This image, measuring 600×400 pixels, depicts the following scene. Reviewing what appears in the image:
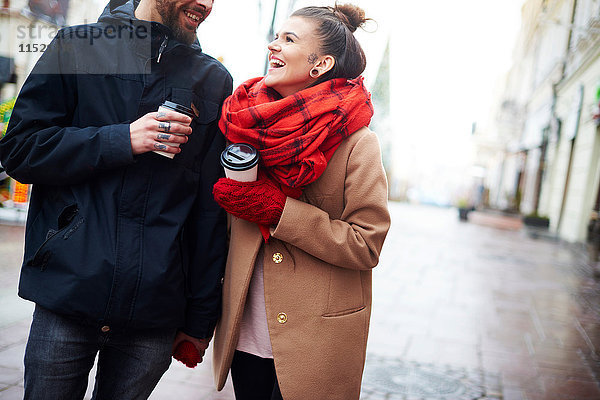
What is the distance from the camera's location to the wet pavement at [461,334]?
3.32 meters

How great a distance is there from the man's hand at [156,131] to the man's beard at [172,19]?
308mm

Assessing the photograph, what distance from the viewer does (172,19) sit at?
5.26 ft

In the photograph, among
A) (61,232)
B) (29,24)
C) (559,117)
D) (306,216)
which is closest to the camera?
(61,232)

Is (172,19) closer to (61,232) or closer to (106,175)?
(106,175)

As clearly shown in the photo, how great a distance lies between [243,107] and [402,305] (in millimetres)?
4195

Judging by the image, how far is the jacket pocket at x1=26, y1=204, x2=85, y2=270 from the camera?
146 cm

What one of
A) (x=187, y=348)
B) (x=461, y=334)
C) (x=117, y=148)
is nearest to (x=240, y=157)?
(x=117, y=148)

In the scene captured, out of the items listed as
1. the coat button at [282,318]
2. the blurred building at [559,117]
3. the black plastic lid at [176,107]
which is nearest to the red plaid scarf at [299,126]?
the black plastic lid at [176,107]

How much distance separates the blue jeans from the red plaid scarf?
659mm

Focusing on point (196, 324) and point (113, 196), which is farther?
Answer: point (196, 324)

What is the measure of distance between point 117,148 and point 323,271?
73cm

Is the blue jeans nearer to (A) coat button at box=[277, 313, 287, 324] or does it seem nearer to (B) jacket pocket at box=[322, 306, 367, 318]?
(A) coat button at box=[277, 313, 287, 324]

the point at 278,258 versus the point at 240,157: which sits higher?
the point at 240,157

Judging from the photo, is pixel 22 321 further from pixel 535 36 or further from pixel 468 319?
pixel 535 36
